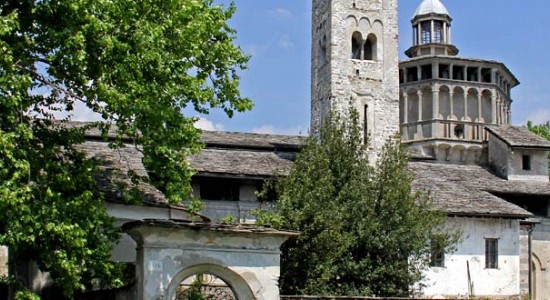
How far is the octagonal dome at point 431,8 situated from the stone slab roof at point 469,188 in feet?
100

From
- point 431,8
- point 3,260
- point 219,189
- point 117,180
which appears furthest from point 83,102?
point 431,8

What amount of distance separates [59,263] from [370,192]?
14.6 meters

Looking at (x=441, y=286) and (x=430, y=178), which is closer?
(x=441, y=286)

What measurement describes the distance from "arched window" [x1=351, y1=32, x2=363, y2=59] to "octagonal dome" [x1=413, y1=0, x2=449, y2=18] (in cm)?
3404

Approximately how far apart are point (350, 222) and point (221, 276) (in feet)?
40.0

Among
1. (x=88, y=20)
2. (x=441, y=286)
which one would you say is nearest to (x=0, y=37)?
(x=88, y=20)

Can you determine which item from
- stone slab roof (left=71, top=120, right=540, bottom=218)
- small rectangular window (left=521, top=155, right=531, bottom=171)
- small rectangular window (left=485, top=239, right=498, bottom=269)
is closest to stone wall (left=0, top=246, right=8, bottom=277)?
stone slab roof (left=71, top=120, right=540, bottom=218)

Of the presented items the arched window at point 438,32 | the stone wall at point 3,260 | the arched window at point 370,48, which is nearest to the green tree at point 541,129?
the arched window at point 438,32

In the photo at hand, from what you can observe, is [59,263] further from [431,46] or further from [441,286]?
[431,46]

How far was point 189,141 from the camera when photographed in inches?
746

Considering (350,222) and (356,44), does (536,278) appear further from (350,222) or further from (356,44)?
(350,222)

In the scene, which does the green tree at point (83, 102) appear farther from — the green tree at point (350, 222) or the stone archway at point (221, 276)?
the green tree at point (350, 222)

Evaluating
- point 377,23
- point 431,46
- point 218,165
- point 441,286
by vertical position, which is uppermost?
point 431,46

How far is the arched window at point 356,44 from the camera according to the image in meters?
38.0
